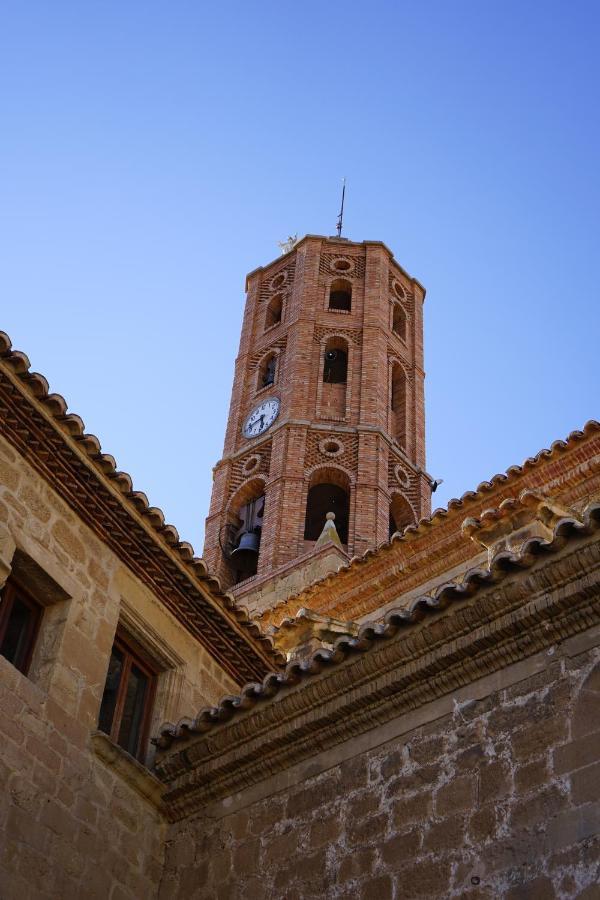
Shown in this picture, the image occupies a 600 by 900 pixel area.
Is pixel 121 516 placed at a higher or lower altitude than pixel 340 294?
lower

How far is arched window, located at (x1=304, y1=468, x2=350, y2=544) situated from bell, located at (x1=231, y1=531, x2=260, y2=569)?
1025 millimetres

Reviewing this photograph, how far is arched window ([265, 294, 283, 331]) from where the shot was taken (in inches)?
1179

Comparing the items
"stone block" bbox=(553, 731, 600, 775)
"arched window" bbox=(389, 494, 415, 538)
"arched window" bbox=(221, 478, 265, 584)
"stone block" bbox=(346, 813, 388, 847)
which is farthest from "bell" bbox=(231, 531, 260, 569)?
"stone block" bbox=(553, 731, 600, 775)

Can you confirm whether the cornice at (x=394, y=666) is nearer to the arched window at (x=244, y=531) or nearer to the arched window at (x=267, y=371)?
the arched window at (x=244, y=531)

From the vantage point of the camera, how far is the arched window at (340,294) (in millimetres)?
29672

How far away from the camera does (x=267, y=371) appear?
28.5 m

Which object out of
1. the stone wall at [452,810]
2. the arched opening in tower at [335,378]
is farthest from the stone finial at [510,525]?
the arched opening in tower at [335,378]

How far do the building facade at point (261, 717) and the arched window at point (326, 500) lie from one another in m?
11.0

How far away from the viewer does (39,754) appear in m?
8.77

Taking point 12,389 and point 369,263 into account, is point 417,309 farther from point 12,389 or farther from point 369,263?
point 12,389

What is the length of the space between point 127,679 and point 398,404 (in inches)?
701

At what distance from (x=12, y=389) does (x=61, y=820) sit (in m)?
3.09

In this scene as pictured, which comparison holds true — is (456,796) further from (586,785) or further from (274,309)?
(274,309)

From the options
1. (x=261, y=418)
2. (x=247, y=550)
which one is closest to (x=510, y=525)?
(x=247, y=550)
